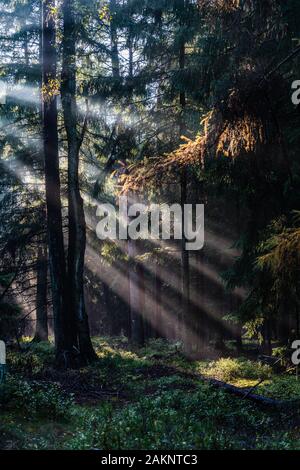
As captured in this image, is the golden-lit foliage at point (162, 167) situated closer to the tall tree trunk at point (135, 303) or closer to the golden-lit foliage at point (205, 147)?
the golden-lit foliage at point (205, 147)

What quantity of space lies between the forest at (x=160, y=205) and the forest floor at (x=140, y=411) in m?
0.04

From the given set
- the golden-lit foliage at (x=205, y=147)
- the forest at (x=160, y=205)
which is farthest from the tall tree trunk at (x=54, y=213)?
the golden-lit foliage at (x=205, y=147)

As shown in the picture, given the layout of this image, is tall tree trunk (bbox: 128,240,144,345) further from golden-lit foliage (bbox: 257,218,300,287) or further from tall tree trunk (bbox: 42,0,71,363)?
golden-lit foliage (bbox: 257,218,300,287)

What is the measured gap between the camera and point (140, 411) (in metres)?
8.11

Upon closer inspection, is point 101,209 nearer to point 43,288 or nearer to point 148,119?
point 43,288

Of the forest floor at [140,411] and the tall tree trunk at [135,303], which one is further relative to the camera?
the tall tree trunk at [135,303]

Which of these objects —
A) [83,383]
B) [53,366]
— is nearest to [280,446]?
[83,383]

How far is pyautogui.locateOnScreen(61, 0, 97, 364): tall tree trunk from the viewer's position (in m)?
14.7

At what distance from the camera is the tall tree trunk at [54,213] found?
14359 mm

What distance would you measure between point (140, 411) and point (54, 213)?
789 centimetres

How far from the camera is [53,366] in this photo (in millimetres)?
14227

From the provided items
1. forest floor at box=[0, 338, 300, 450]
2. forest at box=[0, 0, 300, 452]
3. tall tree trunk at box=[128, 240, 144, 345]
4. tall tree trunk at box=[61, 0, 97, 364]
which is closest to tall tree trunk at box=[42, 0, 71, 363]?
forest at box=[0, 0, 300, 452]

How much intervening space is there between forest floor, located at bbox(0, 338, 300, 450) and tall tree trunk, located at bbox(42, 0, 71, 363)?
1273 millimetres

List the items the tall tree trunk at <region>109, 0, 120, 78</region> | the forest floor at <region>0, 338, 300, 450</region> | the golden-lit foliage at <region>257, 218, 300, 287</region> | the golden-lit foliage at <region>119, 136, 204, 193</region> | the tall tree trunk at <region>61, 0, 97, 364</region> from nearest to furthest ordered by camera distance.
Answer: the forest floor at <region>0, 338, 300, 450</region>
the golden-lit foliage at <region>257, 218, 300, 287</region>
the golden-lit foliage at <region>119, 136, 204, 193</region>
the tall tree trunk at <region>61, 0, 97, 364</region>
the tall tree trunk at <region>109, 0, 120, 78</region>
